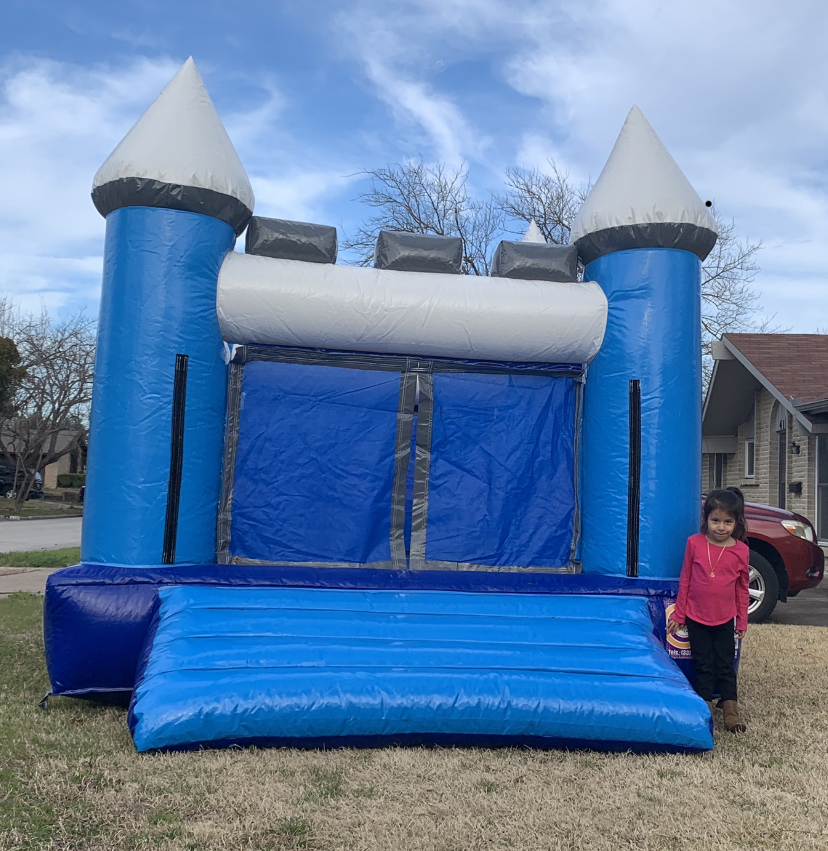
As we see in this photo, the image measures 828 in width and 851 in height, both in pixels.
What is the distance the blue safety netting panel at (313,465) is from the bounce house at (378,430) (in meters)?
0.01

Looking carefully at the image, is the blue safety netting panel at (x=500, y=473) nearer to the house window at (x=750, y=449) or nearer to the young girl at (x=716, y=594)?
the young girl at (x=716, y=594)

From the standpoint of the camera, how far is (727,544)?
381 centimetres

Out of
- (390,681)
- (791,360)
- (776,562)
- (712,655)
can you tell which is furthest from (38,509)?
(712,655)

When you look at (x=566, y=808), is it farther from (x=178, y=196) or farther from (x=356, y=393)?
(x=178, y=196)

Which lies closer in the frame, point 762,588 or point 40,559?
point 762,588

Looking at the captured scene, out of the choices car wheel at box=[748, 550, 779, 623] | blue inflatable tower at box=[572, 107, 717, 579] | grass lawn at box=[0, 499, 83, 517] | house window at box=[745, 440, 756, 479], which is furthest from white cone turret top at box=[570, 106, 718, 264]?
grass lawn at box=[0, 499, 83, 517]

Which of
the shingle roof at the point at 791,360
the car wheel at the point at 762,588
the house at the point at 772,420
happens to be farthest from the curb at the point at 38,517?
the car wheel at the point at 762,588

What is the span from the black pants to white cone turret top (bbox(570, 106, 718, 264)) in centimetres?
187

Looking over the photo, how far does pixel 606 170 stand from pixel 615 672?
2586 millimetres

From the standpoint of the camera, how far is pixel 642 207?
4270mm

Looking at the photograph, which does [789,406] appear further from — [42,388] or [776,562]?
[42,388]

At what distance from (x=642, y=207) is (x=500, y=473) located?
1506 mm

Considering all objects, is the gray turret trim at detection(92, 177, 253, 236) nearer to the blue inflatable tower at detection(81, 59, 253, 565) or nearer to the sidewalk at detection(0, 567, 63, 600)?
the blue inflatable tower at detection(81, 59, 253, 565)

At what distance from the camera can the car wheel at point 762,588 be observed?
6.84 m
